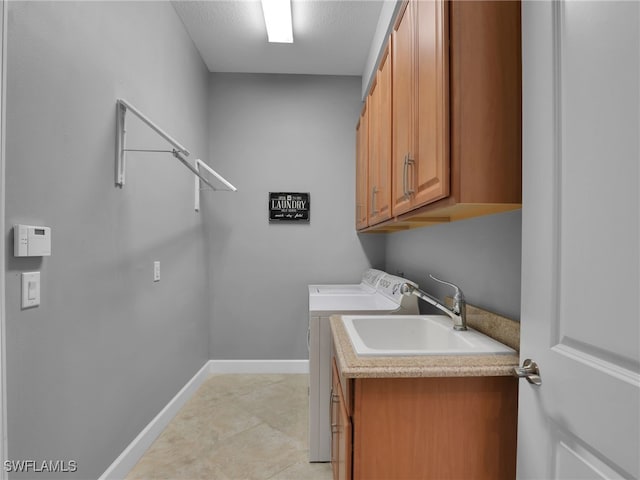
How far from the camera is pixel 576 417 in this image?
72 centimetres

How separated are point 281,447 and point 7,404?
1.40 meters

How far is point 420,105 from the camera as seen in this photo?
4.00 ft

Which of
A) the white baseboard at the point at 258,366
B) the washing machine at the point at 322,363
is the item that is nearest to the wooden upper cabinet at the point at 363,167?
the washing machine at the point at 322,363

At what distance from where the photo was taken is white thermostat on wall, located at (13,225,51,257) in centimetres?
105

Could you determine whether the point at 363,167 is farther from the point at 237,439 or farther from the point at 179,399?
the point at 179,399

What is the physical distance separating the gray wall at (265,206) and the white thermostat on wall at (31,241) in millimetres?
1950

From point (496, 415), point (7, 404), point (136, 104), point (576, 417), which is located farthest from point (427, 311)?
point (136, 104)

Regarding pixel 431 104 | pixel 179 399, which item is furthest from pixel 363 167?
pixel 179 399

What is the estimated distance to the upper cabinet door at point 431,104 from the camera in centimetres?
102

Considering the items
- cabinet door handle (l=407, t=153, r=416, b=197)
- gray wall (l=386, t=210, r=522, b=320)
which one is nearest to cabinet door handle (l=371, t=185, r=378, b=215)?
gray wall (l=386, t=210, r=522, b=320)

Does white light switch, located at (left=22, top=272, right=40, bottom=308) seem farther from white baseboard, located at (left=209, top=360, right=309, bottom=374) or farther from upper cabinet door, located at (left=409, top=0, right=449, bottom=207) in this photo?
white baseboard, located at (left=209, top=360, right=309, bottom=374)

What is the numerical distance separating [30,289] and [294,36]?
242 centimetres

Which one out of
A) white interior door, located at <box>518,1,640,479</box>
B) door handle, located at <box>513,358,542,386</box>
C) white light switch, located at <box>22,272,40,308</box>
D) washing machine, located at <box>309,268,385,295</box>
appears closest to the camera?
white interior door, located at <box>518,1,640,479</box>

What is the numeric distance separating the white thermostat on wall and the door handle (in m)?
1.52
